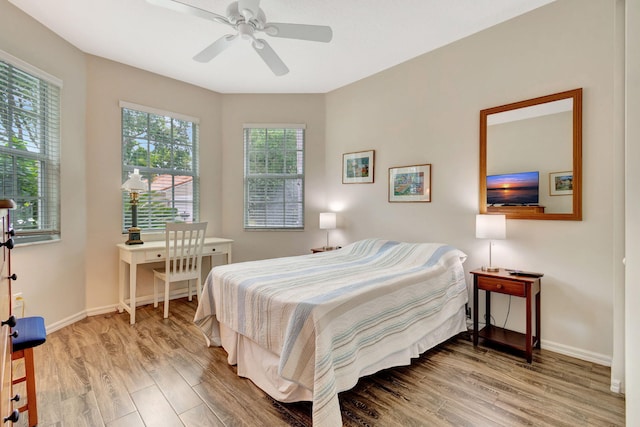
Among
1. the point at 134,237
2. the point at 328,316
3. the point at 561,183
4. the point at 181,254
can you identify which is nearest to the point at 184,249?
the point at 181,254

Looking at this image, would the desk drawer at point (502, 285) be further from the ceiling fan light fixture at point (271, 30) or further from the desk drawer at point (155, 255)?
the desk drawer at point (155, 255)

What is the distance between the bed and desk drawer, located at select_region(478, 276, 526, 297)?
0.80ft

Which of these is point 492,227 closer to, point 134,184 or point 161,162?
point 134,184

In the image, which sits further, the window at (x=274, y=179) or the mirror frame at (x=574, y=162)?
the window at (x=274, y=179)

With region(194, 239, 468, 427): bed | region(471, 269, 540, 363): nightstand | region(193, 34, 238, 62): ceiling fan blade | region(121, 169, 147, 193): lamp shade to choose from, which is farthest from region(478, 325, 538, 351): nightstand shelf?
region(121, 169, 147, 193): lamp shade

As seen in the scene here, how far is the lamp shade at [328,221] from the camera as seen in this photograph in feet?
13.2

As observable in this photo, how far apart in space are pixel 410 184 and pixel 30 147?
3.79 m

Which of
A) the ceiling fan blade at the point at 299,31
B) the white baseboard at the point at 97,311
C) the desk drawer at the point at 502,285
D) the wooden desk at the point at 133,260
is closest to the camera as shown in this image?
the ceiling fan blade at the point at 299,31

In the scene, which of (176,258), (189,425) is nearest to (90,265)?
(176,258)

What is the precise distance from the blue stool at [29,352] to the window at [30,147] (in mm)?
1516

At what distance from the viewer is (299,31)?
229 cm

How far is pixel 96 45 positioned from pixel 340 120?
2.91 metres

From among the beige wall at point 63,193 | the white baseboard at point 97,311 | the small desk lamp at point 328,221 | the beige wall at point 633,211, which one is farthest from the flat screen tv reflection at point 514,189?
the beige wall at point 63,193

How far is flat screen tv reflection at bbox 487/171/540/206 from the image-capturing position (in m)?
2.58
